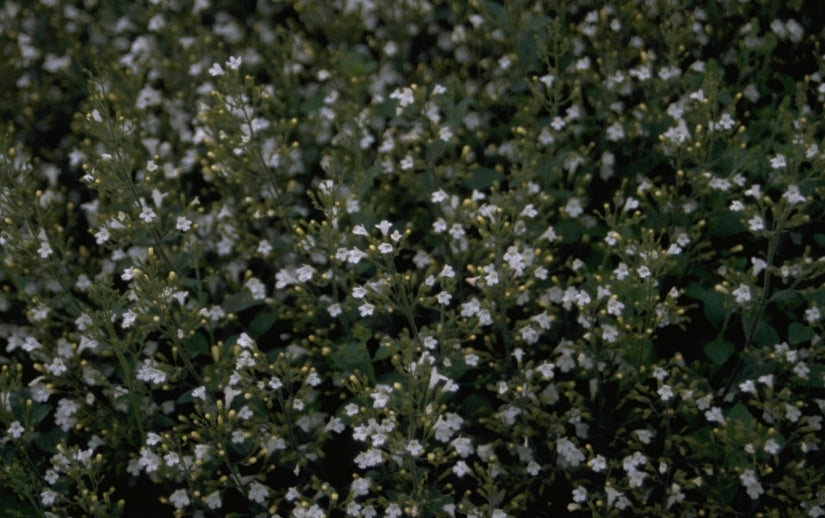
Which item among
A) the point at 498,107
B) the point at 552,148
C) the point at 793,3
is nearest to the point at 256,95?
the point at 552,148

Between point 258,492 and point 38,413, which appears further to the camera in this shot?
point 38,413

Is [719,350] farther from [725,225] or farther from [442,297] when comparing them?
[442,297]

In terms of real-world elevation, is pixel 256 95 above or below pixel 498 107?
below

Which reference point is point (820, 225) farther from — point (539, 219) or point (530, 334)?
point (530, 334)

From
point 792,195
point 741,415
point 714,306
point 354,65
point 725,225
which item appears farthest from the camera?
point 354,65

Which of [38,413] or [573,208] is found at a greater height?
[573,208]

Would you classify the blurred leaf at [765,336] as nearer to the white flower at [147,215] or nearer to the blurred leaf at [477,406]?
the blurred leaf at [477,406]

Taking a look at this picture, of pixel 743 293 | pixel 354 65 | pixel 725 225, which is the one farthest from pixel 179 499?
pixel 725 225
